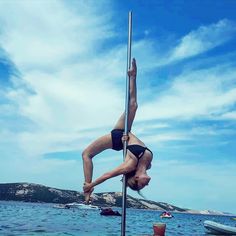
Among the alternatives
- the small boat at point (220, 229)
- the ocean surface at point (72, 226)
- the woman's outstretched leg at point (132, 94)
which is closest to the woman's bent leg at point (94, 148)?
the woman's outstretched leg at point (132, 94)

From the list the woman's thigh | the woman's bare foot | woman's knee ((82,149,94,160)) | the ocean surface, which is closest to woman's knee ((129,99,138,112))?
the woman's bare foot

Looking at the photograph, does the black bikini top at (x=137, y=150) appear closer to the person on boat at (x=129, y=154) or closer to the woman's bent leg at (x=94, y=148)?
the person on boat at (x=129, y=154)

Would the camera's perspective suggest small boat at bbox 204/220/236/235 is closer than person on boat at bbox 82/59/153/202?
No

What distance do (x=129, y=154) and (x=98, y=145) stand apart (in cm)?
81

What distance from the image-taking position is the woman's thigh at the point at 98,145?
7.43 meters

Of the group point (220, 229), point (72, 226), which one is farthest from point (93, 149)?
point (72, 226)

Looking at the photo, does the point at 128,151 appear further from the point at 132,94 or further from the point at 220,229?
the point at 220,229

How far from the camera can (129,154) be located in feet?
22.7

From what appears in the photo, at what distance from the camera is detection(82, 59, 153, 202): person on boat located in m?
6.86

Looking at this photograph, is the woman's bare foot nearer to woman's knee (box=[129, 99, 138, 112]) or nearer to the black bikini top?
woman's knee (box=[129, 99, 138, 112])

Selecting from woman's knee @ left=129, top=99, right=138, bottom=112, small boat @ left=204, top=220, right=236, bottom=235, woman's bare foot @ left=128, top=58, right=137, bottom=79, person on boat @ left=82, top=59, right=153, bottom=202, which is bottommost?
person on boat @ left=82, top=59, right=153, bottom=202

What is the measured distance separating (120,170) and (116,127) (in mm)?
1037

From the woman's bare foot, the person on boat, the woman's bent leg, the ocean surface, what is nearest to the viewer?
the person on boat

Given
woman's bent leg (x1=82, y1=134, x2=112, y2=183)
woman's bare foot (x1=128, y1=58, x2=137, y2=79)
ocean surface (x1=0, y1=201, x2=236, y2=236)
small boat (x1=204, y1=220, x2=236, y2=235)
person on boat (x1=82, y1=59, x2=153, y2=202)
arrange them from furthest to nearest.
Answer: small boat (x1=204, y1=220, x2=236, y2=235) → ocean surface (x1=0, y1=201, x2=236, y2=236) → woman's bent leg (x1=82, y1=134, x2=112, y2=183) → woman's bare foot (x1=128, y1=58, x2=137, y2=79) → person on boat (x1=82, y1=59, x2=153, y2=202)
